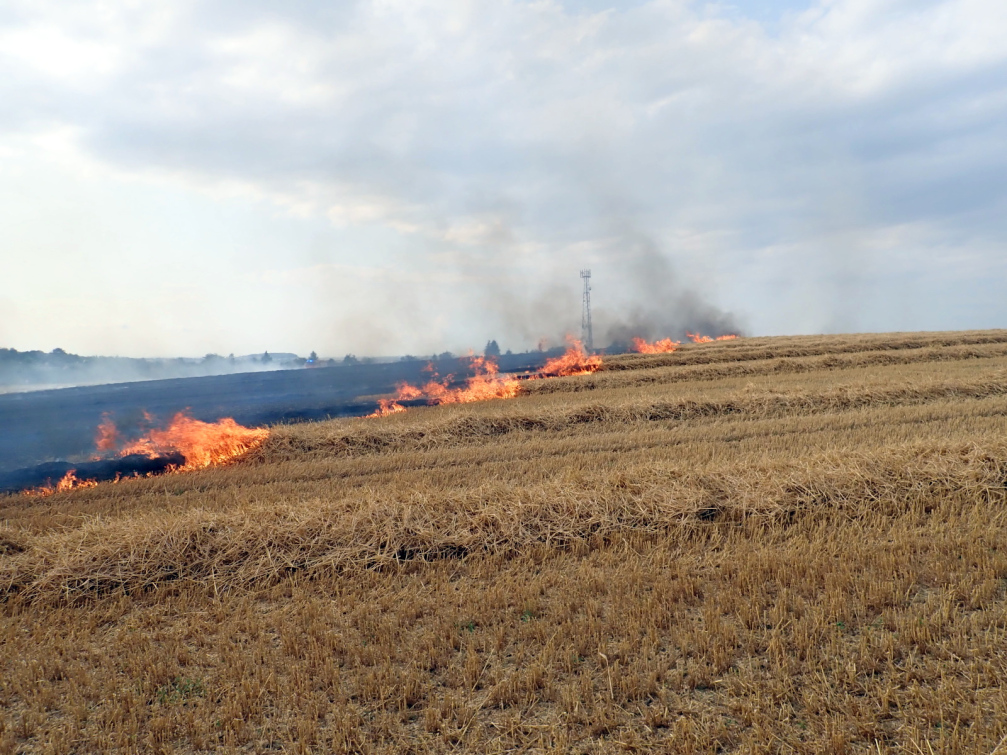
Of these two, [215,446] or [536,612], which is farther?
[215,446]

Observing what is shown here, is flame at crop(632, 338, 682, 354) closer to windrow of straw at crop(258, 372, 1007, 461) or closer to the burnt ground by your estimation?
the burnt ground

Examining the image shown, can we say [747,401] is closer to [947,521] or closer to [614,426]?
[614,426]

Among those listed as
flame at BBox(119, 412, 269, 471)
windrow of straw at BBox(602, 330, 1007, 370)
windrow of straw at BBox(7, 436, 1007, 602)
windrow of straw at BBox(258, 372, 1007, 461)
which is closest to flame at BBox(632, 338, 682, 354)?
windrow of straw at BBox(602, 330, 1007, 370)

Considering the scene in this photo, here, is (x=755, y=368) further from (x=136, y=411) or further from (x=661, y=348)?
(x=136, y=411)

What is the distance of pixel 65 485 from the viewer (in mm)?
12758

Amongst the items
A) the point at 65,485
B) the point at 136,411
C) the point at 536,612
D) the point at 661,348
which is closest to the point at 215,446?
the point at 65,485

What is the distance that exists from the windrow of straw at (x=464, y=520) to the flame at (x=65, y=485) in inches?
201

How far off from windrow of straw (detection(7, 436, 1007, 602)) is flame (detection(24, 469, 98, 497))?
16.8 ft

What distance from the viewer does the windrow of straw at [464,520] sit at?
269 inches

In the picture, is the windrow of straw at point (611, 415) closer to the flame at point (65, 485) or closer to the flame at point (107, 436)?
the flame at point (65, 485)

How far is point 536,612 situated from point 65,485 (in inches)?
472

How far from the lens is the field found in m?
3.99

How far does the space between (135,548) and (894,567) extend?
8.18m

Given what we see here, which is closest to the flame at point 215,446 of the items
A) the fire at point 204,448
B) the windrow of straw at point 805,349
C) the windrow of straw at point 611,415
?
the fire at point 204,448
